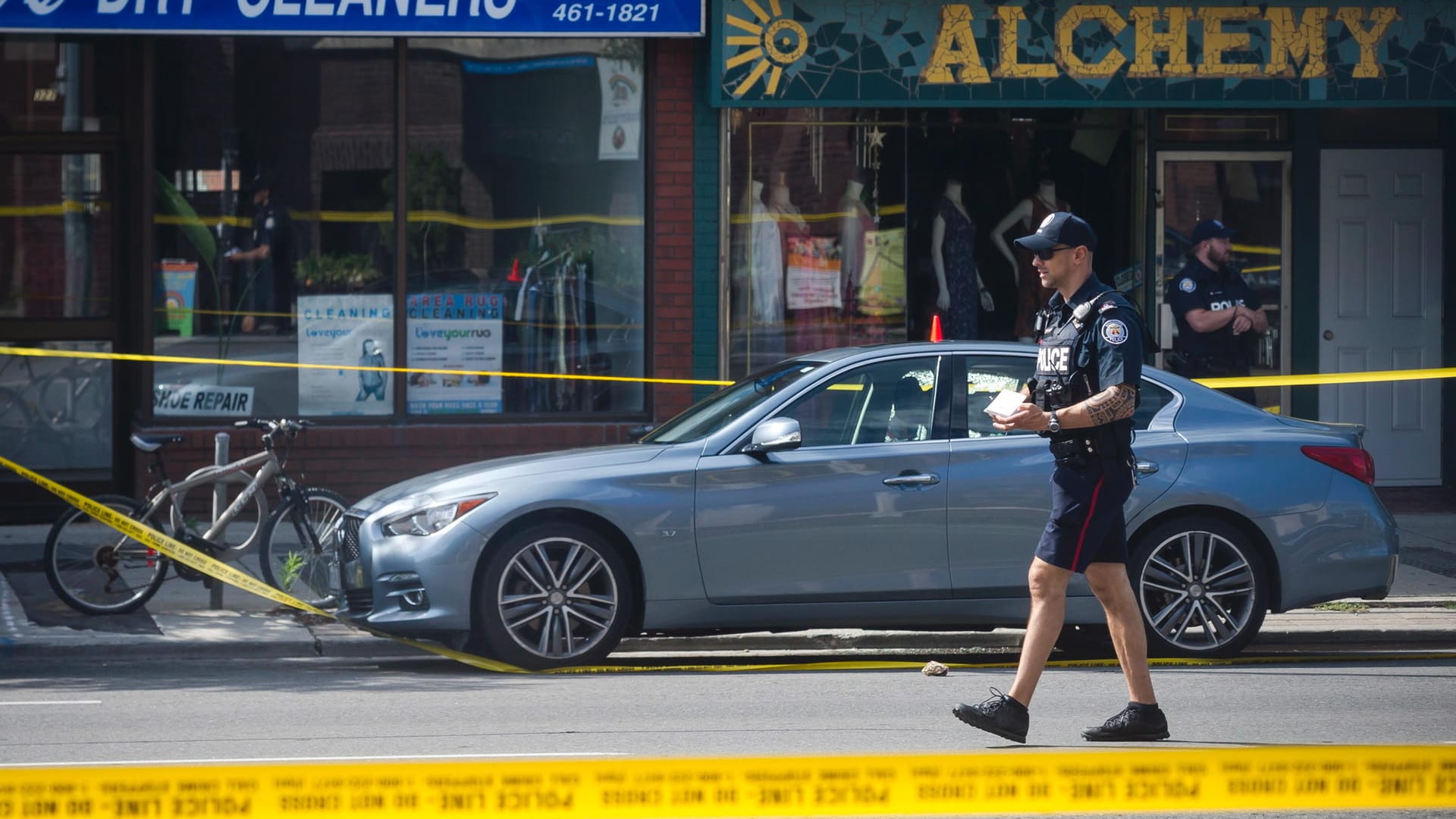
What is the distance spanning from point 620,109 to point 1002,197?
3.00 m

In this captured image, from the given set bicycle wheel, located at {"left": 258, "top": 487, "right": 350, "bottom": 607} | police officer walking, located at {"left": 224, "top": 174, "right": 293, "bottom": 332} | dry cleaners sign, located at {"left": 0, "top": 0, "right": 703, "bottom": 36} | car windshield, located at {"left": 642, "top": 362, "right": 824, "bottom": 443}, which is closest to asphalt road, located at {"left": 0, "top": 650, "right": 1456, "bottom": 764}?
car windshield, located at {"left": 642, "top": 362, "right": 824, "bottom": 443}

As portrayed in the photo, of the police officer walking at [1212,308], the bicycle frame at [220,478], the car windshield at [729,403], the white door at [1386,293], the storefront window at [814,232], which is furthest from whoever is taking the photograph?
the white door at [1386,293]

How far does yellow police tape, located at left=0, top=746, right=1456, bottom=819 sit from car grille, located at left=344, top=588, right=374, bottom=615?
322 cm

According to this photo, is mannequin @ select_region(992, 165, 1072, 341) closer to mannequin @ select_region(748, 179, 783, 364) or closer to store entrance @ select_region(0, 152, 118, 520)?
mannequin @ select_region(748, 179, 783, 364)

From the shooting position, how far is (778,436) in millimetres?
7902

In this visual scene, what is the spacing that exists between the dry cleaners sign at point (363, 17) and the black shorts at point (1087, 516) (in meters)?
7.15

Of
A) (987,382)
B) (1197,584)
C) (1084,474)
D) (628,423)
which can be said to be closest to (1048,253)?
(1084,474)

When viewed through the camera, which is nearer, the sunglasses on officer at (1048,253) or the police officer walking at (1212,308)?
the sunglasses on officer at (1048,253)

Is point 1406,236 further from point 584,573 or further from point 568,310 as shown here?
point 584,573

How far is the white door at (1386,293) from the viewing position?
46.2 feet

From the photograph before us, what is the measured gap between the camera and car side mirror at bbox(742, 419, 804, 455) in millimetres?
7902

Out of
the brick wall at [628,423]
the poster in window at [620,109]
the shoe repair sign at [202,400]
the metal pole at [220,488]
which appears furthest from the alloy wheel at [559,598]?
the poster in window at [620,109]

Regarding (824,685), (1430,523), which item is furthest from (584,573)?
(1430,523)

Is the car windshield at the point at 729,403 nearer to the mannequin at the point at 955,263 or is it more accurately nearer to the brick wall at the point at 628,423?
the brick wall at the point at 628,423
